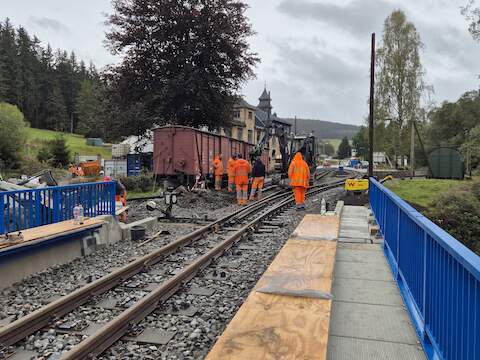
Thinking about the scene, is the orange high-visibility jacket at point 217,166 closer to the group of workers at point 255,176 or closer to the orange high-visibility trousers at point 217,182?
the group of workers at point 255,176

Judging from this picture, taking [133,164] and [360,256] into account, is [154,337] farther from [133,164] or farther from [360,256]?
[133,164]

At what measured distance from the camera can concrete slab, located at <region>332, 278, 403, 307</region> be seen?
5.46 meters

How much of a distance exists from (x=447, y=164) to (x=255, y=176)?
72.2 ft

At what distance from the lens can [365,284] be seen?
20.3ft

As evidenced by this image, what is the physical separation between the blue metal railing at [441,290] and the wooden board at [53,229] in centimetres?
545

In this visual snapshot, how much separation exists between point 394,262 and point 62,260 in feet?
18.2

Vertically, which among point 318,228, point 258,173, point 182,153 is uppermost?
point 182,153

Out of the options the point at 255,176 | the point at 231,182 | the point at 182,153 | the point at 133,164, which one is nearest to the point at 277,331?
the point at 255,176

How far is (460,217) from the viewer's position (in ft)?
46.8

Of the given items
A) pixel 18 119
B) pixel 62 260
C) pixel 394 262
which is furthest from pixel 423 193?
pixel 18 119

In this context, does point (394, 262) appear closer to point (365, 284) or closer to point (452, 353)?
point (365, 284)

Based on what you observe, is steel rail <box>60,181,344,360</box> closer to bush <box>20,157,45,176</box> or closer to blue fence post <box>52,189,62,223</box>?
blue fence post <box>52,189,62,223</box>

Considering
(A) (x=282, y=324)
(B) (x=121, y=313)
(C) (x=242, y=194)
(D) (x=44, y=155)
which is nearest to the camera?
(A) (x=282, y=324)

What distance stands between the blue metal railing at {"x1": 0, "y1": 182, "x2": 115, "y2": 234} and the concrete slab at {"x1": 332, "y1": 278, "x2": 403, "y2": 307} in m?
5.35
